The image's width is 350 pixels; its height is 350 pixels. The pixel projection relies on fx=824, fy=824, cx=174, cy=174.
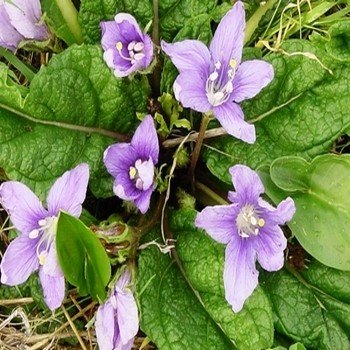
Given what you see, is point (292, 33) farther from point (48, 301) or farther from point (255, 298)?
point (48, 301)

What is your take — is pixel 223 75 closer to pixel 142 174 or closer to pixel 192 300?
pixel 142 174

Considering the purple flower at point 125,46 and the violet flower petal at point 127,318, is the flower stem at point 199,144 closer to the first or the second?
the purple flower at point 125,46

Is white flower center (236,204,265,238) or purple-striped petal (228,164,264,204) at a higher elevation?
purple-striped petal (228,164,264,204)

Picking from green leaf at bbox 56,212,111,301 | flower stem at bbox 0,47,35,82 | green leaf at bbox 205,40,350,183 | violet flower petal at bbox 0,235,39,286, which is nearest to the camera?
green leaf at bbox 56,212,111,301

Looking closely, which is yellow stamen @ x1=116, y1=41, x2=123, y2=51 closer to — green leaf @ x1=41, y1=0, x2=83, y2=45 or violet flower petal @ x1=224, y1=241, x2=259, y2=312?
green leaf @ x1=41, y1=0, x2=83, y2=45

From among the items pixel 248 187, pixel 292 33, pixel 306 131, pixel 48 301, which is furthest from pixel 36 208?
pixel 292 33

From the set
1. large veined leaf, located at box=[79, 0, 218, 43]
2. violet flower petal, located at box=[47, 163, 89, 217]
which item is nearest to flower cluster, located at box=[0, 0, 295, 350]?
violet flower petal, located at box=[47, 163, 89, 217]

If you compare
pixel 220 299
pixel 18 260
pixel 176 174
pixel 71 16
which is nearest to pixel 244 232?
pixel 220 299
